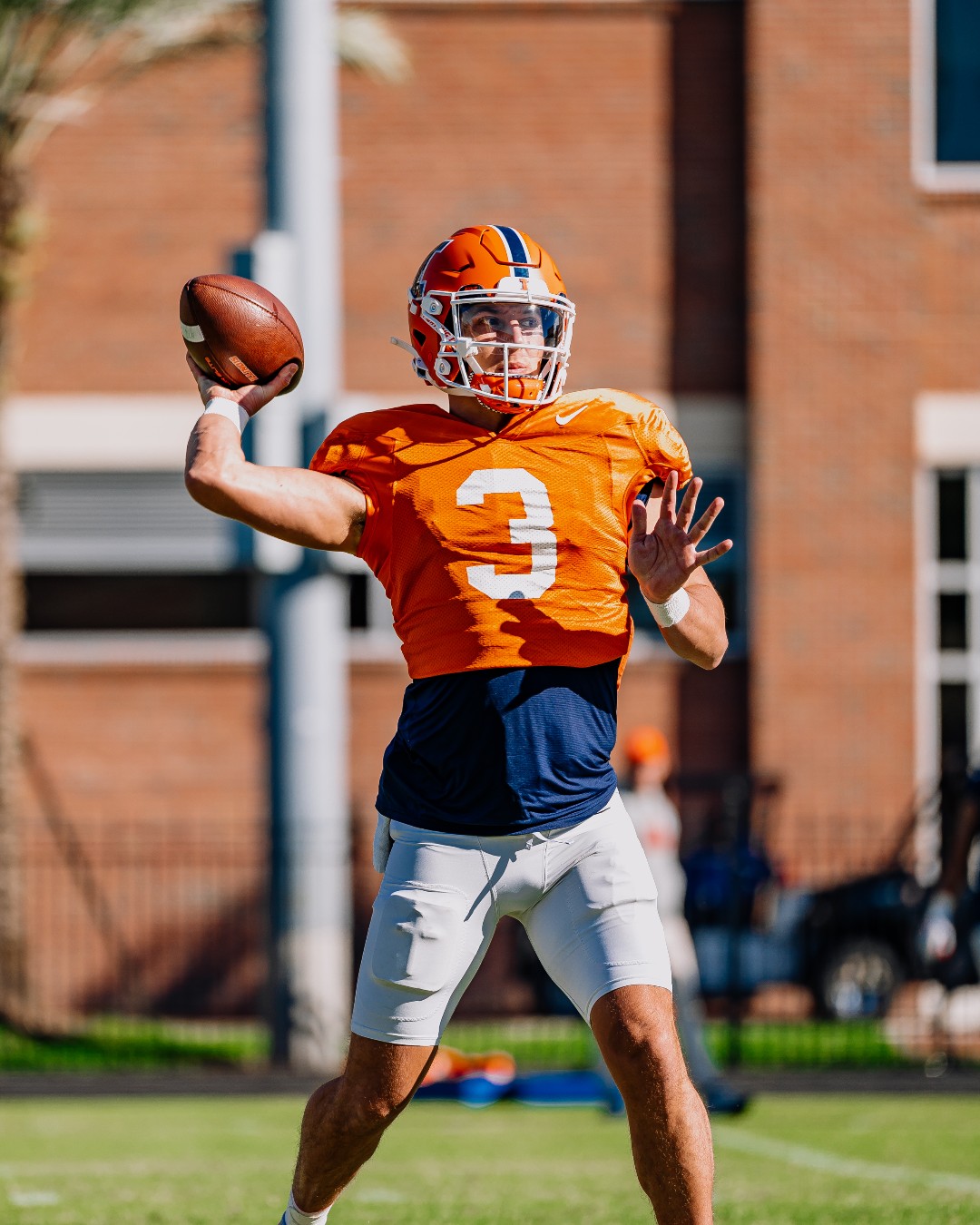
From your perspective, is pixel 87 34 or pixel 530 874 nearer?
pixel 530 874

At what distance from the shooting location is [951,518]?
15789mm

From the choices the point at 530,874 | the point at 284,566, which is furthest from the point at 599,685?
the point at 284,566

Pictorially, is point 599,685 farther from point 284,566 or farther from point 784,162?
point 784,162

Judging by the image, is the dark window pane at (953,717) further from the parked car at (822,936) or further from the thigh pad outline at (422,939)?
the thigh pad outline at (422,939)

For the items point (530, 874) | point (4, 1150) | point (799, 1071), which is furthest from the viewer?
point (799, 1071)

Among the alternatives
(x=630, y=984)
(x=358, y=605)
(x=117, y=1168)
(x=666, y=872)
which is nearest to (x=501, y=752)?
(x=630, y=984)

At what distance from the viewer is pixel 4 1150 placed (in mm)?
8352

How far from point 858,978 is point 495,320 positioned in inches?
410

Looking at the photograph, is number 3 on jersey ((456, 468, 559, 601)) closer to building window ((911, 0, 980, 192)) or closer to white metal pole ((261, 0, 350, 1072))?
white metal pole ((261, 0, 350, 1072))

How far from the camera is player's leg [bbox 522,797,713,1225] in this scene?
151 inches

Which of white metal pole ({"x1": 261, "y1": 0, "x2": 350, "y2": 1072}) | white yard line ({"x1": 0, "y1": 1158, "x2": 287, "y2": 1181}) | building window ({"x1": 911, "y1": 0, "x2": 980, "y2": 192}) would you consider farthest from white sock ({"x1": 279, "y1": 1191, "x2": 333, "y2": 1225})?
building window ({"x1": 911, "y1": 0, "x2": 980, "y2": 192})

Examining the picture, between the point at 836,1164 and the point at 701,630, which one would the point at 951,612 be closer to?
the point at 836,1164

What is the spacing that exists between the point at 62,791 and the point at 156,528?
89.1 inches

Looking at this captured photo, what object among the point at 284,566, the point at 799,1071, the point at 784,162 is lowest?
the point at 799,1071
